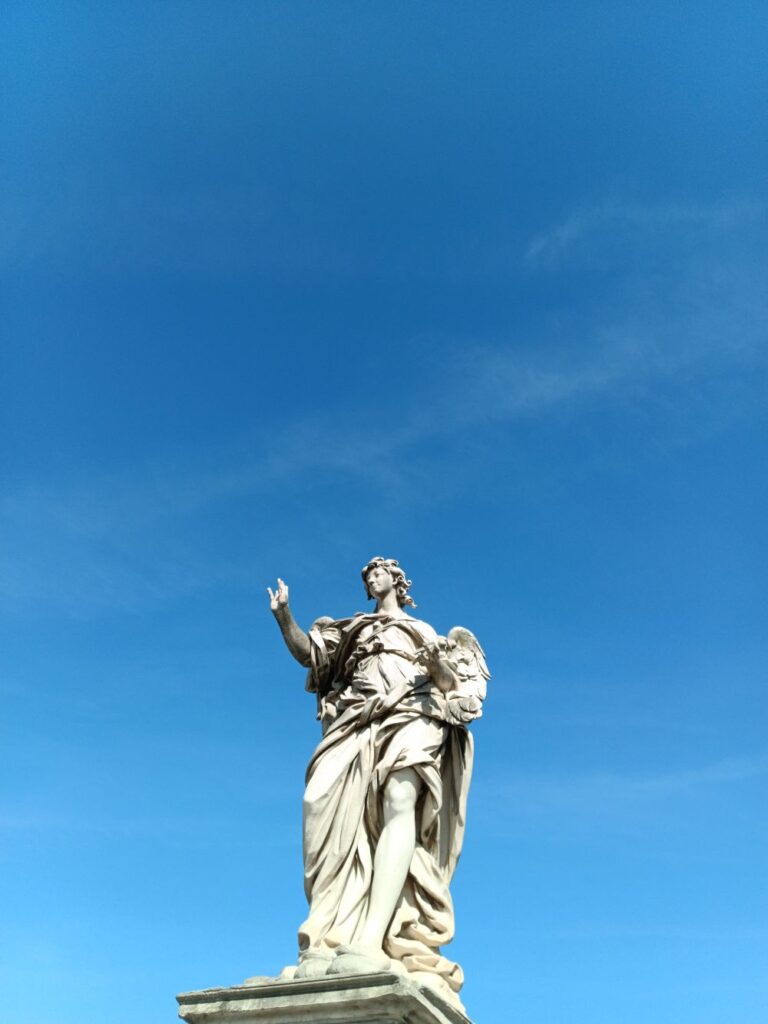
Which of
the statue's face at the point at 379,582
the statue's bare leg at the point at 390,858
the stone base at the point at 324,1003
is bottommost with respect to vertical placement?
the stone base at the point at 324,1003

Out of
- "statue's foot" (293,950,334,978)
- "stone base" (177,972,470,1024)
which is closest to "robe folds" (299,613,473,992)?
→ "statue's foot" (293,950,334,978)

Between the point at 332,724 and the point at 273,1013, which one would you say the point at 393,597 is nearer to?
the point at 332,724

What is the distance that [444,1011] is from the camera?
7766 millimetres

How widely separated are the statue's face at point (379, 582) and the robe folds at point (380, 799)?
0.66m

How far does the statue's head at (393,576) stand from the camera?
11.1 m

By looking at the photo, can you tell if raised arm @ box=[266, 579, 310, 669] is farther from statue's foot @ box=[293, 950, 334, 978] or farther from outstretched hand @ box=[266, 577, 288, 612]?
→ statue's foot @ box=[293, 950, 334, 978]

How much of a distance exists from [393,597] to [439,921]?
3.15m

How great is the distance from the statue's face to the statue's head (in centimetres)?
2

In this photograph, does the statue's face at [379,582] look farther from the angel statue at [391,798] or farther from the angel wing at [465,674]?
the angel wing at [465,674]

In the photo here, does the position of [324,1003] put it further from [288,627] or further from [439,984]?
[288,627]

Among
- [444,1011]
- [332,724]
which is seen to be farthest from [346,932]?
[332,724]

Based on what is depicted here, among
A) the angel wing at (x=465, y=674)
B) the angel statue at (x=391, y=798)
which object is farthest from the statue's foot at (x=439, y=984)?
the angel wing at (x=465, y=674)

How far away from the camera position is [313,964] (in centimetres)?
826

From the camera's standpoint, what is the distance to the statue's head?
11.1 meters
